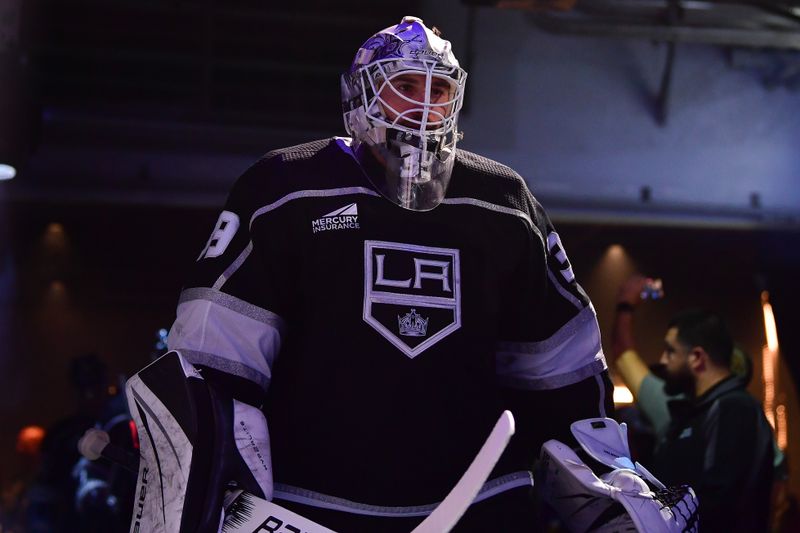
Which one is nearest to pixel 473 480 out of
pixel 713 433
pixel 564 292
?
pixel 564 292

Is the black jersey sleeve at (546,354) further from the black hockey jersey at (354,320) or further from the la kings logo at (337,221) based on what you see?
the la kings logo at (337,221)

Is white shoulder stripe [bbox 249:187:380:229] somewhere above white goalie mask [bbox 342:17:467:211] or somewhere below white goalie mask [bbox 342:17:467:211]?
below

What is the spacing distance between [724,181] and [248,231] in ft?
22.8

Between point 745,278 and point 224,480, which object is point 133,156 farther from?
point 224,480

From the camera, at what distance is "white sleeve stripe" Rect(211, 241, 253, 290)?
1.81 m

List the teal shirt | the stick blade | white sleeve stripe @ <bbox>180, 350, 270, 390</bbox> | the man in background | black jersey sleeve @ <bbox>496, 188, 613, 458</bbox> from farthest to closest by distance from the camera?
the teal shirt, the man in background, black jersey sleeve @ <bbox>496, 188, 613, 458</bbox>, white sleeve stripe @ <bbox>180, 350, 270, 390</bbox>, the stick blade

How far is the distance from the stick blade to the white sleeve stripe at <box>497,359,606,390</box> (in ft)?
1.71

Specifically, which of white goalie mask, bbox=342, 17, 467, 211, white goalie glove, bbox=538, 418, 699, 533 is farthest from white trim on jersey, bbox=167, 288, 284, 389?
white goalie glove, bbox=538, 418, 699, 533

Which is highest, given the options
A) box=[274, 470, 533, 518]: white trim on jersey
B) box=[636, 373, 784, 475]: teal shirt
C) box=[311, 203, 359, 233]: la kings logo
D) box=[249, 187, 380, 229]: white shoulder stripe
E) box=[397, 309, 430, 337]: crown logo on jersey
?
box=[249, 187, 380, 229]: white shoulder stripe

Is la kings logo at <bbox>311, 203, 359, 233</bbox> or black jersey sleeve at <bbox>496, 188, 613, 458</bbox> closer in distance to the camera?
la kings logo at <bbox>311, 203, 359, 233</bbox>

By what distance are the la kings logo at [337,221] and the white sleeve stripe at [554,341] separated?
423 millimetres

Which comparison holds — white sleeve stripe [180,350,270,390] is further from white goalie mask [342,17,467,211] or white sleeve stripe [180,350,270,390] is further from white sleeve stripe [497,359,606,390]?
white sleeve stripe [497,359,606,390]

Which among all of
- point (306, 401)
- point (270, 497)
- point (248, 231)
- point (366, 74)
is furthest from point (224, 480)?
point (366, 74)

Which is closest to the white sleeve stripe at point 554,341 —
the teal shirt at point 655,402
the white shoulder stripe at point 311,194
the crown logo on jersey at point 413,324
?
the crown logo on jersey at point 413,324
